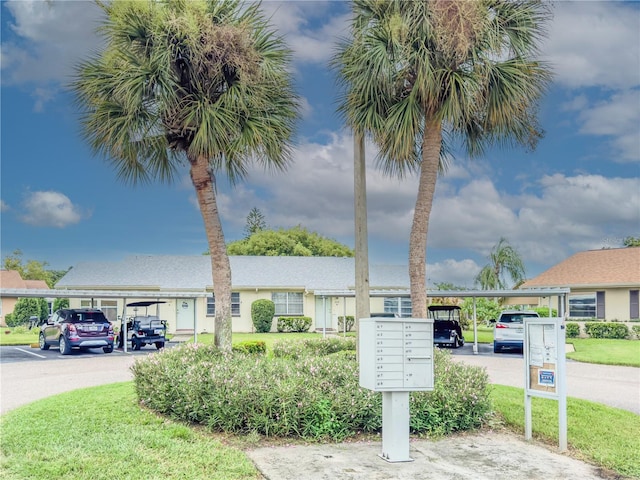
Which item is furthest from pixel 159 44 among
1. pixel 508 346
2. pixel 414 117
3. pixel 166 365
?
pixel 508 346

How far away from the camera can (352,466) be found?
6656mm

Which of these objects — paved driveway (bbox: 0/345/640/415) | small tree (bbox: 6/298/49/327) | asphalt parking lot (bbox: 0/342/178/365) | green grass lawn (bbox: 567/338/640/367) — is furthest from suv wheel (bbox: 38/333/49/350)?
green grass lawn (bbox: 567/338/640/367)

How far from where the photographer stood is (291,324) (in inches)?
1309

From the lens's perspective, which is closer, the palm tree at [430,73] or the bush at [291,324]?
the palm tree at [430,73]

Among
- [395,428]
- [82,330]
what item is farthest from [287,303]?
[395,428]

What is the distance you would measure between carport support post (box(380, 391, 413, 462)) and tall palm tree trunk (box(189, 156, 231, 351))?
5144mm

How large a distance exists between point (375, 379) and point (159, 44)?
7.89 metres

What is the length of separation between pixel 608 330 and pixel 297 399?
988 inches

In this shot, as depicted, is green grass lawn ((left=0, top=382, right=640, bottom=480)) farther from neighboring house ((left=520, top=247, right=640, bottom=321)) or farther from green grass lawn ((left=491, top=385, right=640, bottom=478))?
neighboring house ((left=520, top=247, right=640, bottom=321))

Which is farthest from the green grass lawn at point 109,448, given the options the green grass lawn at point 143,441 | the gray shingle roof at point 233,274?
the gray shingle roof at point 233,274

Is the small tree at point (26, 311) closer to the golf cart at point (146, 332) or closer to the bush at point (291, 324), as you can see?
the bush at point (291, 324)

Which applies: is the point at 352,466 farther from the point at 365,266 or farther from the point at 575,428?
the point at 365,266

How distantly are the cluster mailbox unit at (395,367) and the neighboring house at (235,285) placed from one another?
81.6 feet

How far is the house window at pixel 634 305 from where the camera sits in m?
29.8
